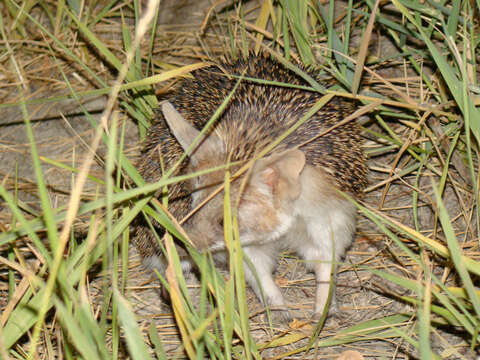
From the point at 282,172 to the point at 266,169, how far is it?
4.3 inches

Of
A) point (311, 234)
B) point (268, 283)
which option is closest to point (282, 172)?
point (311, 234)

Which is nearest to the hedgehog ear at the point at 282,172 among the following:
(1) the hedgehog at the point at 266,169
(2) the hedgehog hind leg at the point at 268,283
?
(1) the hedgehog at the point at 266,169

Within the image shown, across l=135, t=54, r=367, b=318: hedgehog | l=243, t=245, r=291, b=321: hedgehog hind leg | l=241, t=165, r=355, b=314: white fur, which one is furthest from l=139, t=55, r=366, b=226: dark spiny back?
l=243, t=245, r=291, b=321: hedgehog hind leg

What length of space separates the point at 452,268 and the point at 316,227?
90 cm

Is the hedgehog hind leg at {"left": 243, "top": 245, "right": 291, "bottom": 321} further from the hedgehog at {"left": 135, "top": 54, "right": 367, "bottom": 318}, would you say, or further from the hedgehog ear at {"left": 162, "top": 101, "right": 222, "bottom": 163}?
the hedgehog ear at {"left": 162, "top": 101, "right": 222, "bottom": 163}

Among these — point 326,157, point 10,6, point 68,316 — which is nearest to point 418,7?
point 326,157

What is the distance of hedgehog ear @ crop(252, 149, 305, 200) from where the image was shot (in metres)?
3.24

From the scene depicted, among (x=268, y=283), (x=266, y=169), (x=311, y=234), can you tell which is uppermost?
(x=266, y=169)

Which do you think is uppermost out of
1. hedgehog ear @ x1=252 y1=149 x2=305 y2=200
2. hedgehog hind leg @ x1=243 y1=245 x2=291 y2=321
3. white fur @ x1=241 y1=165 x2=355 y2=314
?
hedgehog ear @ x1=252 y1=149 x2=305 y2=200

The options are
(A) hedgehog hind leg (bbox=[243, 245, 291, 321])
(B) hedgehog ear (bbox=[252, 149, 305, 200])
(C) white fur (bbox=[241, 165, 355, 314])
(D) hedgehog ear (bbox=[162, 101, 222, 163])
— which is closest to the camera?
(B) hedgehog ear (bbox=[252, 149, 305, 200])

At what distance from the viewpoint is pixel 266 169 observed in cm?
346

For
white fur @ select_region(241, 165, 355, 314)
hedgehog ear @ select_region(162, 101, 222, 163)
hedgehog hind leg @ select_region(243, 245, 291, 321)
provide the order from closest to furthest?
hedgehog ear @ select_region(162, 101, 222, 163) < white fur @ select_region(241, 165, 355, 314) < hedgehog hind leg @ select_region(243, 245, 291, 321)

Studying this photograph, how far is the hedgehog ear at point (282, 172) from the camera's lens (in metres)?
3.24

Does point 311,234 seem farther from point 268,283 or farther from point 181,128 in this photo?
point 181,128
